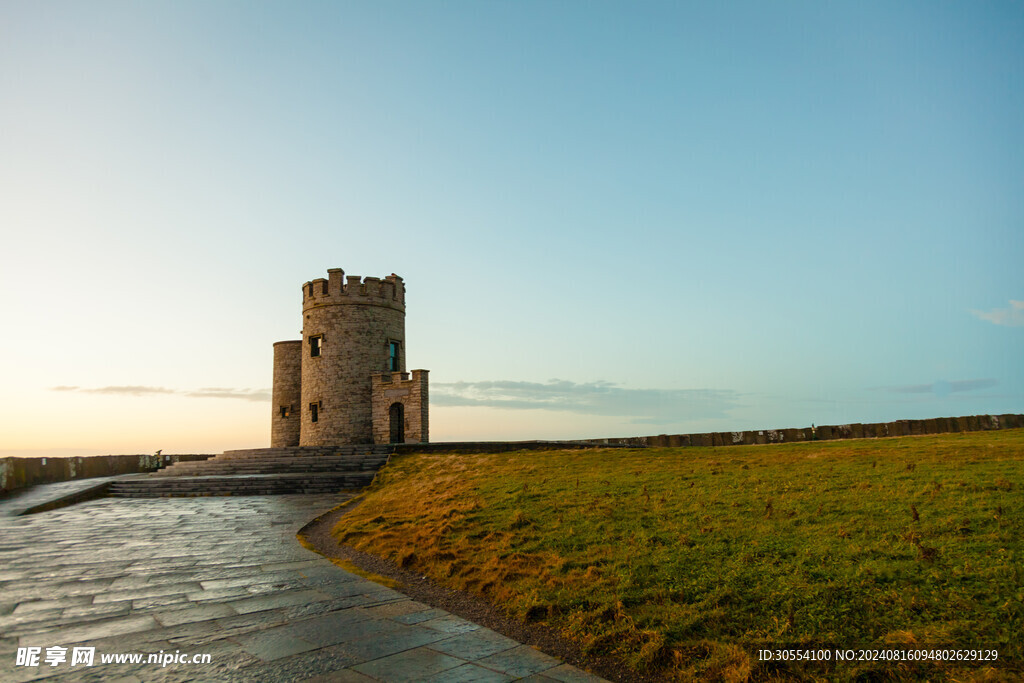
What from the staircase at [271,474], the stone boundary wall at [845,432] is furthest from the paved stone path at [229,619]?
the stone boundary wall at [845,432]

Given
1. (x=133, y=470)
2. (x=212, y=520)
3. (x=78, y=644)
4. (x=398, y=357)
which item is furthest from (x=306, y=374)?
(x=78, y=644)

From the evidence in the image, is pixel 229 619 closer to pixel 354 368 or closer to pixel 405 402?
pixel 405 402

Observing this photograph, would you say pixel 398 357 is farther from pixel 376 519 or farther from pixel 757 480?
pixel 757 480

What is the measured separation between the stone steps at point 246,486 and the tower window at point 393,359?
1385cm

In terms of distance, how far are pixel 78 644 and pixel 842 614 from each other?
7.75 meters

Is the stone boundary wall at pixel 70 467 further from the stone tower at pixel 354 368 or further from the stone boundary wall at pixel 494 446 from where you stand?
the stone boundary wall at pixel 494 446

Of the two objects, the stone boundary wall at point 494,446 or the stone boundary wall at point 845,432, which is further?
the stone boundary wall at point 494,446

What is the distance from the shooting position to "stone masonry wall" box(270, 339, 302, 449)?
3784 centimetres

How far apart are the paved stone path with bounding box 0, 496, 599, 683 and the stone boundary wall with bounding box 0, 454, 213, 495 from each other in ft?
43.1

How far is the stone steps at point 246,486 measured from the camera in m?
20.7

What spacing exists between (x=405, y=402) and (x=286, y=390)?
1031cm

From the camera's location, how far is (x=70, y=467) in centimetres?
2711

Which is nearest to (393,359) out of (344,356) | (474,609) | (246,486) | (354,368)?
(354,368)

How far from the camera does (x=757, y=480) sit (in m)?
11.5
